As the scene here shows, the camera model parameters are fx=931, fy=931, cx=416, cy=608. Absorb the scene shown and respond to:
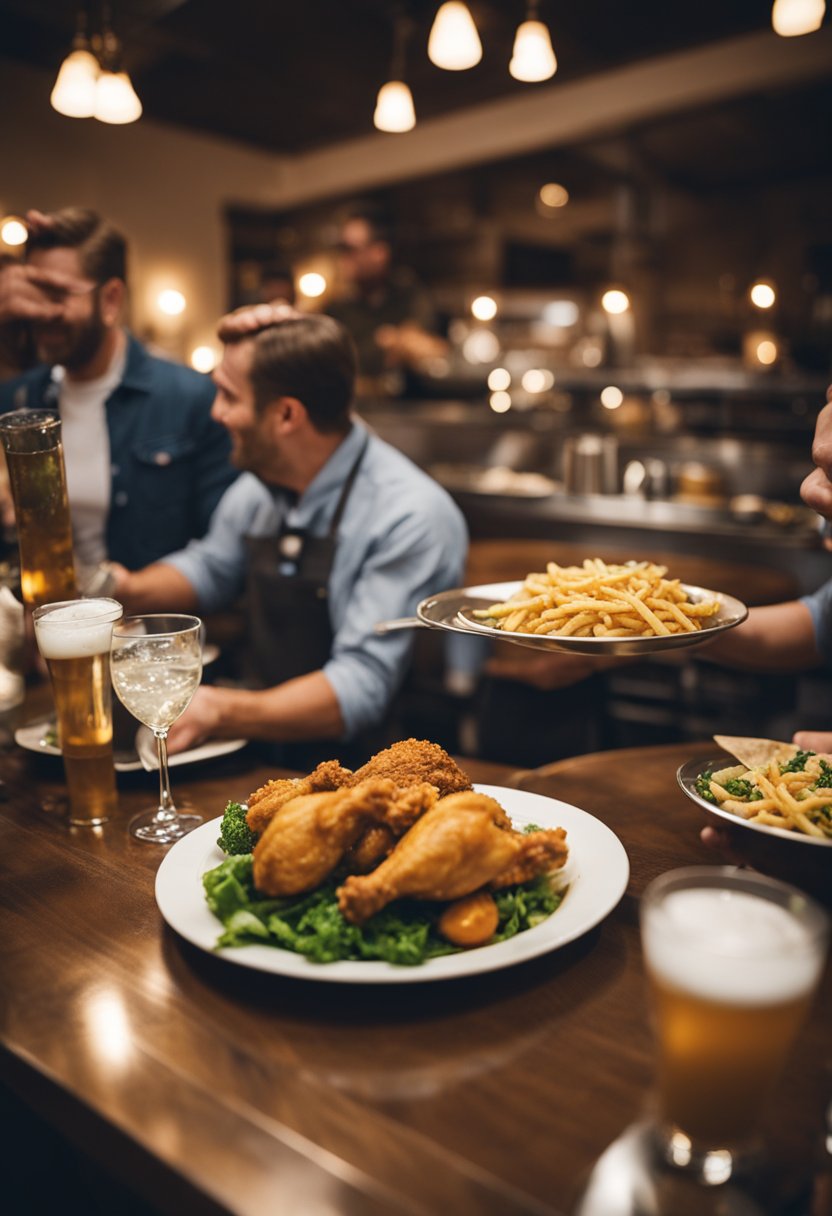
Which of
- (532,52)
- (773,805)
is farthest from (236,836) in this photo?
(532,52)

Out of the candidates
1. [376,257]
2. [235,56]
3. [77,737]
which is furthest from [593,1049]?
[235,56]

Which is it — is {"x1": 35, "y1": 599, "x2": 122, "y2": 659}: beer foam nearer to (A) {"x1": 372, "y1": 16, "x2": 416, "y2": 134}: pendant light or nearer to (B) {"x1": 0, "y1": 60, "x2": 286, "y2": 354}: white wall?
(A) {"x1": 372, "y1": 16, "x2": 416, "y2": 134}: pendant light

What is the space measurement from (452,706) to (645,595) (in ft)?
8.50

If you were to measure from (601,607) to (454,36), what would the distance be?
2.80 metres

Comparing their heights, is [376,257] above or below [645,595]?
above

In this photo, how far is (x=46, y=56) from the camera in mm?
7488

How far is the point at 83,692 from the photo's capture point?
56.8 inches

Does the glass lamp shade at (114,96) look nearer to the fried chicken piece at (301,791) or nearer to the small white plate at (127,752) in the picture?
the small white plate at (127,752)

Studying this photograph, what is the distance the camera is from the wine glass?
138 cm

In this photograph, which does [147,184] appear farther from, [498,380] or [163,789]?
[163,789]

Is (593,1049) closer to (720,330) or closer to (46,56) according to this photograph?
(46,56)

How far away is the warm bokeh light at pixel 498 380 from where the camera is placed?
7285mm

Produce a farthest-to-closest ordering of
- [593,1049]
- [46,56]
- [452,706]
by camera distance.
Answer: [46,56]
[452,706]
[593,1049]

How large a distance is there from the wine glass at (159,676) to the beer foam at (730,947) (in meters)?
0.85
